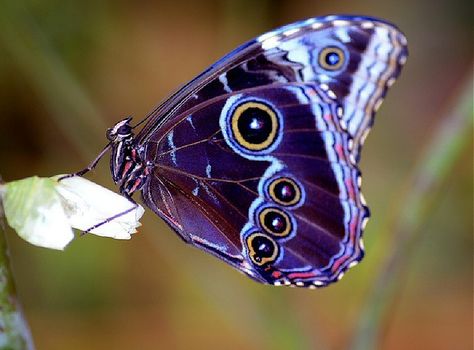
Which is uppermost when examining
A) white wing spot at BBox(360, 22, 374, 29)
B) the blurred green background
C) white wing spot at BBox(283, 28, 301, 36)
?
white wing spot at BBox(360, 22, 374, 29)

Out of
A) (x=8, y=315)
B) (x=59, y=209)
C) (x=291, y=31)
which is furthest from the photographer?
(x=291, y=31)

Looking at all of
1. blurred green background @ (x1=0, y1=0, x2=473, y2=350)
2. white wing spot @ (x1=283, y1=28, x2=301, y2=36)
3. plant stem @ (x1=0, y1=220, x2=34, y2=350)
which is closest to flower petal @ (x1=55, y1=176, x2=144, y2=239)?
plant stem @ (x1=0, y1=220, x2=34, y2=350)

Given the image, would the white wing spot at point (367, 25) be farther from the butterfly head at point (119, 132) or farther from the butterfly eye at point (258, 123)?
the butterfly head at point (119, 132)

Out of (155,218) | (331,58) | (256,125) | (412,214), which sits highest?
(331,58)

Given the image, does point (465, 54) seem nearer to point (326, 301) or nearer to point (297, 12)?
→ point (297, 12)

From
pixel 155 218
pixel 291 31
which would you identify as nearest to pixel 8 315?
pixel 291 31

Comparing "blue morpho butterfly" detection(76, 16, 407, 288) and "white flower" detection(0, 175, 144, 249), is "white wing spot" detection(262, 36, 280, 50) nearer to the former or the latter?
"blue morpho butterfly" detection(76, 16, 407, 288)

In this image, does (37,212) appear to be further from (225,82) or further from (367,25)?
(367,25)
